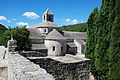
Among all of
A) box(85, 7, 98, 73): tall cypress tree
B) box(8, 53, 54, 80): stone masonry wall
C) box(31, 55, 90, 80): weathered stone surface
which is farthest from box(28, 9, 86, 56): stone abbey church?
box(8, 53, 54, 80): stone masonry wall

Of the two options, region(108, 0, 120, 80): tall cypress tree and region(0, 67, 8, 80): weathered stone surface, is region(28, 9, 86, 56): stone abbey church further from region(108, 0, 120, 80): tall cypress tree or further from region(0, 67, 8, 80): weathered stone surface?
region(0, 67, 8, 80): weathered stone surface

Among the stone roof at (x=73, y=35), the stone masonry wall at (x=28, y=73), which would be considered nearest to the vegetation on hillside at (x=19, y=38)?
the stone roof at (x=73, y=35)

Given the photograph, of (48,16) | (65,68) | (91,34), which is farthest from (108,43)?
(48,16)

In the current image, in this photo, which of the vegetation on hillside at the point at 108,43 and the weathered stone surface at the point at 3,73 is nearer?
the weathered stone surface at the point at 3,73

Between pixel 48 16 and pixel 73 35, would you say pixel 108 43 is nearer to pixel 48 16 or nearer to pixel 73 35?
pixel 48 16

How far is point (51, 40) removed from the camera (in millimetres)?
36000

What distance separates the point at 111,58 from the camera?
9.81 m

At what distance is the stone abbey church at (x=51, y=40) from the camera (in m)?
35.9

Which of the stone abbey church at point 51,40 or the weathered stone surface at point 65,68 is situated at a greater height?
the stone abbey church at point 51,40

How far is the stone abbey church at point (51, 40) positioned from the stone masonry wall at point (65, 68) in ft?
83.7

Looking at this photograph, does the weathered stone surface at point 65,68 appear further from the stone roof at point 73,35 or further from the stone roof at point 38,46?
the stone roof at point 73,35

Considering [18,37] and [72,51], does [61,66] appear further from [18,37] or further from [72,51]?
[72,51]

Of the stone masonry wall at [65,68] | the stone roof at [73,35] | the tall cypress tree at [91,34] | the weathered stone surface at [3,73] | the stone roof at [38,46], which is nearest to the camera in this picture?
the weathered stone surface at [3,73]

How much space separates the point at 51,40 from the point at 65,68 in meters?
28.0
